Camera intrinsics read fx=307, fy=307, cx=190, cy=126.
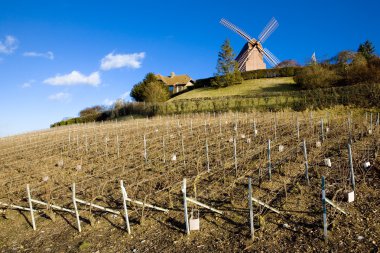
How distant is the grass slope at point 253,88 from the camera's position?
3734 cm

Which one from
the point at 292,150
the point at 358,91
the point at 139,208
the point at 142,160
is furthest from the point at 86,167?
the point at 358,91

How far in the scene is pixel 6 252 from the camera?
603 cm

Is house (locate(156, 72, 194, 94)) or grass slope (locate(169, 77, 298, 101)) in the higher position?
house (locate(156, 72, 194, 94))

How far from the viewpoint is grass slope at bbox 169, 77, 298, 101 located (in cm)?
3734

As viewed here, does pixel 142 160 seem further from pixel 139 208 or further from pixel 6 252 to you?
pixel 6 252

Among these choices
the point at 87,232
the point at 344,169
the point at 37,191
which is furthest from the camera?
the point at 37,191

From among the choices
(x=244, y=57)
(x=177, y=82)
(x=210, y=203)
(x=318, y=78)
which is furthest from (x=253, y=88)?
(x=210, y=203)

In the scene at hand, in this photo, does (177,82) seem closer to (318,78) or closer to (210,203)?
(318,78)

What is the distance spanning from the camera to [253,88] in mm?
39469

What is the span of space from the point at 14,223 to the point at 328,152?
30.0 feet

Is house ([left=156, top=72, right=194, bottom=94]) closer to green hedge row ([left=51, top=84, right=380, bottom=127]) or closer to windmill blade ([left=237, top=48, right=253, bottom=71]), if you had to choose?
windmill blade ([left=237, top=48, right=253, bottom=71])

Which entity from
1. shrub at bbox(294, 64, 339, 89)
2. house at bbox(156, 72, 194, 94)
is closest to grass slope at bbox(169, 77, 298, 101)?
shrub at bbox(294, 64, 339, 89)

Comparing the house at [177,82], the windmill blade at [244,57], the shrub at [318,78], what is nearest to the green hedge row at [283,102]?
the shrub at [318,78]

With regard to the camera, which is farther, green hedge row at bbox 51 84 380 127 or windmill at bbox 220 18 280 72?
windmill at bbox 220 18 280 72
